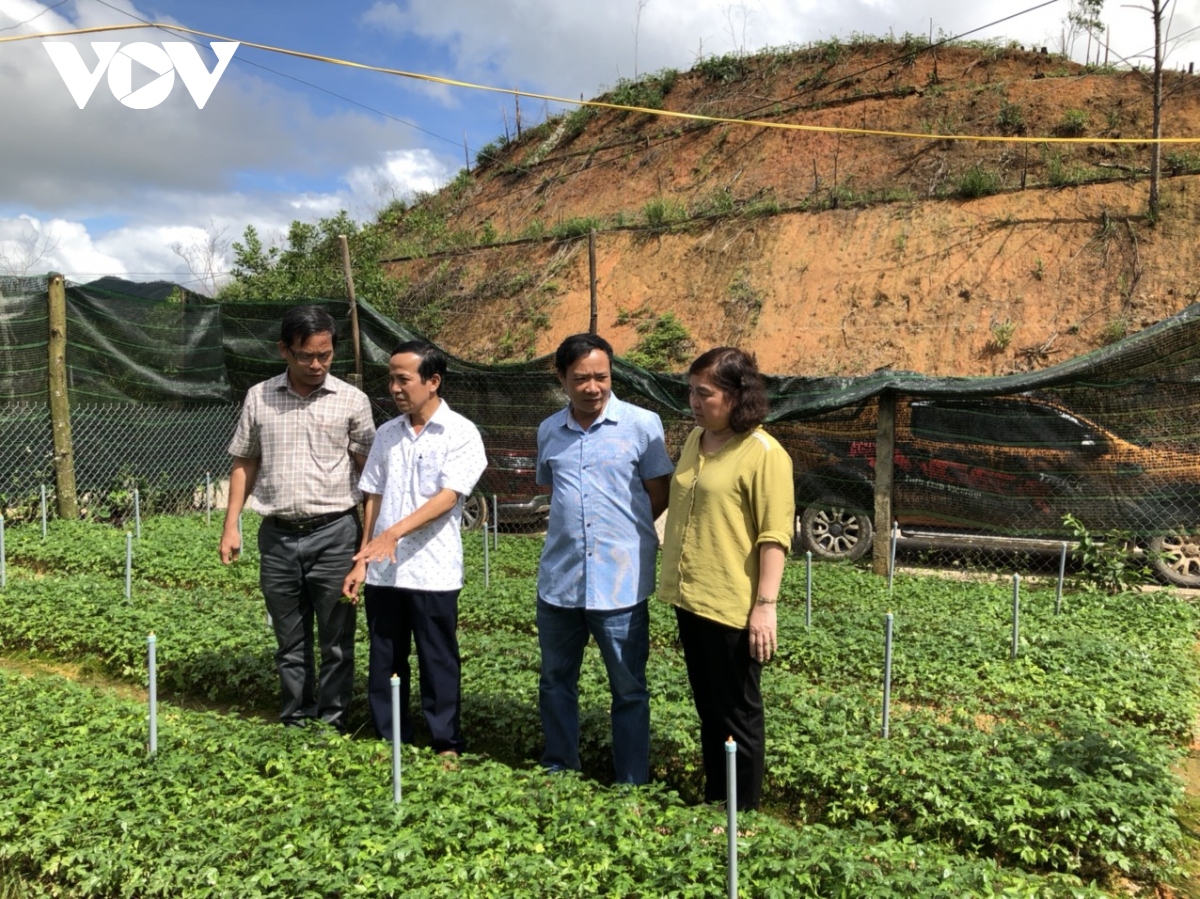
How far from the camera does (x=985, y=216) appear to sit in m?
18.2

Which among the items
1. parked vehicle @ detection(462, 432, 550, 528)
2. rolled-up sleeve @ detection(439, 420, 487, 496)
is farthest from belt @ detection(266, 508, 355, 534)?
parked vehicle @ detection(462, 432, 550, 528)

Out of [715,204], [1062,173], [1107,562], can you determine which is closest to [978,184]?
[1062,173]

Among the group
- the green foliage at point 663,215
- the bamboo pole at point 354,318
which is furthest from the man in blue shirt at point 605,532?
the green foliage at point 663,215

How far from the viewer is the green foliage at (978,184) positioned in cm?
1848

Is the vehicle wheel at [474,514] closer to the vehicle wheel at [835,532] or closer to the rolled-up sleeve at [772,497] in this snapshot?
the vehicle wheel at [835,532]

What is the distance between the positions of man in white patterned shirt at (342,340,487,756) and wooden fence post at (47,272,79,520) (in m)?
6.36

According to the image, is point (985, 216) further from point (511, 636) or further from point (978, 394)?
point (511, 636)

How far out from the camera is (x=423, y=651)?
387 cm

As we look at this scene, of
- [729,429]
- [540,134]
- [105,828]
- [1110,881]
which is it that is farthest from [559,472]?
[540,134]

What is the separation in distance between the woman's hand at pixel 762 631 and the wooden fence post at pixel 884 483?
16.2 ft

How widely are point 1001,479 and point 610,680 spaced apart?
5.13 m

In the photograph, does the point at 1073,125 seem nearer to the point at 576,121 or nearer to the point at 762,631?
the point at 576,121

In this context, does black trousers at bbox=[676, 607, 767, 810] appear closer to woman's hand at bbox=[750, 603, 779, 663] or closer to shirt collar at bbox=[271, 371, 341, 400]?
woman's hand at bbox=[750, 603, 779, 663]

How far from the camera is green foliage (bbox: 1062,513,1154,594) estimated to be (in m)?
7.09
